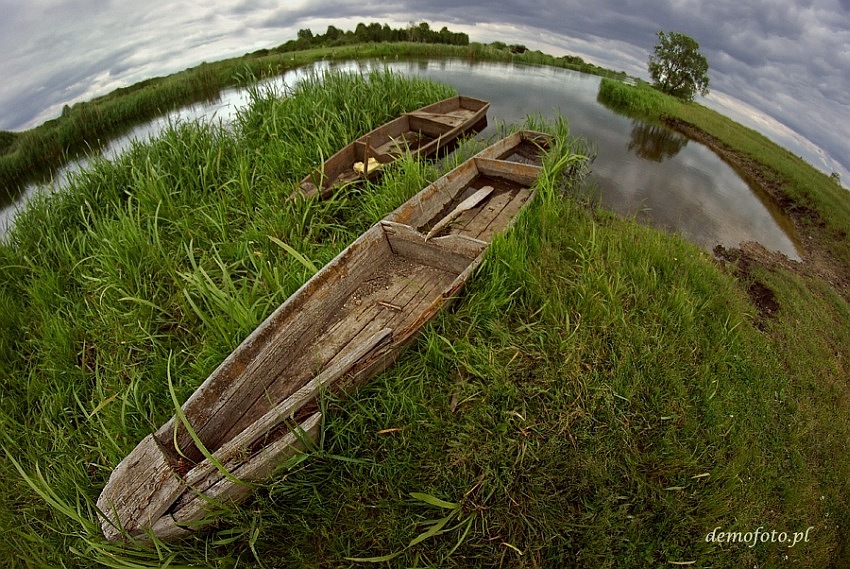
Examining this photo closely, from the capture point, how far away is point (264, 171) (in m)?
5.12

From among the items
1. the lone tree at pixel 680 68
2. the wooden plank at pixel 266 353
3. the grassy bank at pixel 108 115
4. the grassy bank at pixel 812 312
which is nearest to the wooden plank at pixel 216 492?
the wooden plank at pixel 266 353

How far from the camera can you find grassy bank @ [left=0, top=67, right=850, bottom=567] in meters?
2.15

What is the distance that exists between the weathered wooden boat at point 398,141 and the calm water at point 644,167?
0.70 metres

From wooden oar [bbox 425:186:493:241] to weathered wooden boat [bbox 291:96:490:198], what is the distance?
3.04 feet

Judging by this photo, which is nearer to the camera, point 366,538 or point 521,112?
point 366,538

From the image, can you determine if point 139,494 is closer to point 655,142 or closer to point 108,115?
point 655,142

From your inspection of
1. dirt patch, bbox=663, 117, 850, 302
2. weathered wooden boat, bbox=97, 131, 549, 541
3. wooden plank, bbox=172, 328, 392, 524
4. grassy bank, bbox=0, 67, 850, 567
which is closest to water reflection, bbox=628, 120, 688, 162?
dirt patch, bbox=663, 117, 850, 302

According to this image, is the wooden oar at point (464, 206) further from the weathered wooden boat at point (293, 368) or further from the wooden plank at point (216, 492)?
the wooden plank at point (216, 492)

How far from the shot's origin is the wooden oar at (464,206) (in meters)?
4.07

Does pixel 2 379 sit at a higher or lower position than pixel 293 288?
lower

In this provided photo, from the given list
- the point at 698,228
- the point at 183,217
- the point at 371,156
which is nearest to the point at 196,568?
the point at 183,217

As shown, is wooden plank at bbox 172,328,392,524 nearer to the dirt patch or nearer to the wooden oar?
the wooden oar

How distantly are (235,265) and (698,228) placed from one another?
19.5ft

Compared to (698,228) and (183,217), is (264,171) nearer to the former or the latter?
(183,217)
